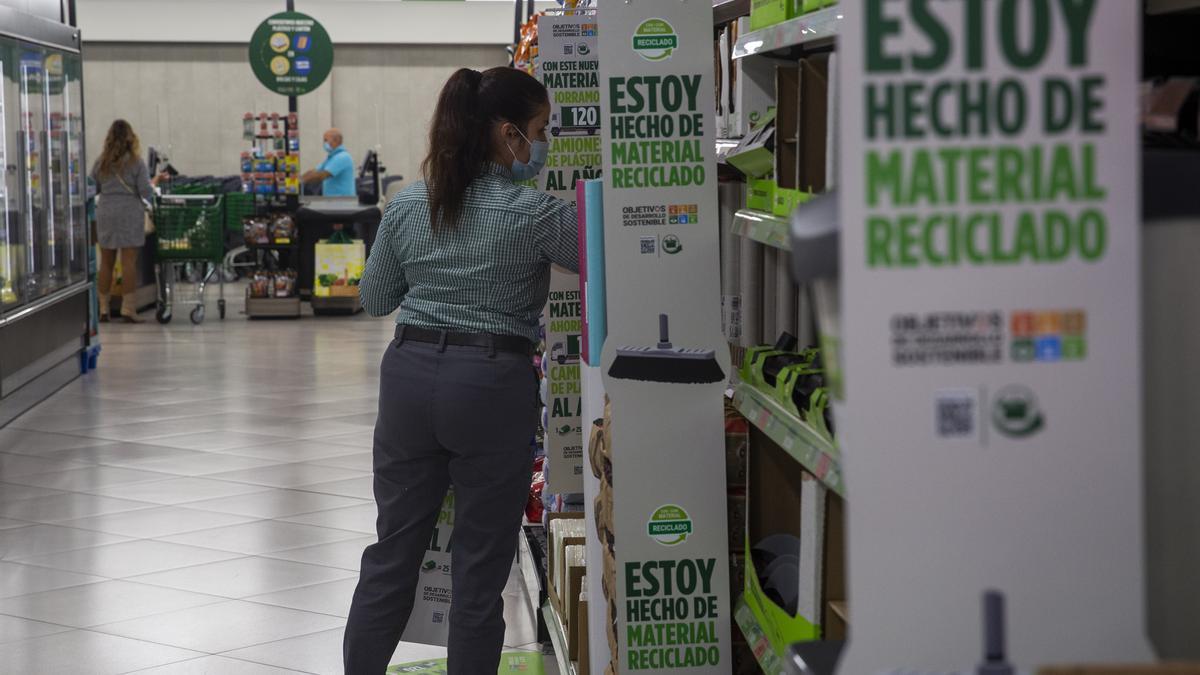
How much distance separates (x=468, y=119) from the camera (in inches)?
119

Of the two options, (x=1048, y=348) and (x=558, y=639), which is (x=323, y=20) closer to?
(x=558, y=639)

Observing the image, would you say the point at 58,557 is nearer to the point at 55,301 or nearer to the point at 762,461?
the point at 762,461

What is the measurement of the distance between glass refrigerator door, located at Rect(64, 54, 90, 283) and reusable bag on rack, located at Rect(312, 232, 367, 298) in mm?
2865

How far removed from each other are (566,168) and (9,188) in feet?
16.7

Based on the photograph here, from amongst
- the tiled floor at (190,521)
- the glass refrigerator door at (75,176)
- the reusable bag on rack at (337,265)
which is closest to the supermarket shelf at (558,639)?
the tiled floor at (190,521)

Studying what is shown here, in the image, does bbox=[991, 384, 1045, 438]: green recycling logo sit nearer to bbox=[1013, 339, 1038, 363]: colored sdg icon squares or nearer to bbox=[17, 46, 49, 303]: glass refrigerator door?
bbox=[1013, 339, 1038, 363]: colored sdg icon squares

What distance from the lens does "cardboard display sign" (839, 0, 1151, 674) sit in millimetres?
1127

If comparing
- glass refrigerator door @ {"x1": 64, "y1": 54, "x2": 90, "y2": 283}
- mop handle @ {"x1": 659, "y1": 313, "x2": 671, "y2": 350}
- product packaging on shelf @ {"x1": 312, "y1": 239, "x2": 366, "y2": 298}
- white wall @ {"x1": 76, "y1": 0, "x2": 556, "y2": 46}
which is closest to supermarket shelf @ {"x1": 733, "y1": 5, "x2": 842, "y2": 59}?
mop handle @ {"x1": 659, "y1": 313, "x2": 671, "y2": 350}

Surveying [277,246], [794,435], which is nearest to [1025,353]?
[794,435]

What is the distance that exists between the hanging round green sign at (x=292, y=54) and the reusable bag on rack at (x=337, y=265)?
2.33m

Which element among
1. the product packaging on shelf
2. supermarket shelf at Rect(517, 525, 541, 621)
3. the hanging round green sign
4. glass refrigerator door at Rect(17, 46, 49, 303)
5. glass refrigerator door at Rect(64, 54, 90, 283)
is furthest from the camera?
the hanging round green sign

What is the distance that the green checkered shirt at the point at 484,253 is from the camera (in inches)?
117

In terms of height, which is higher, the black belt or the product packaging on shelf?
the product packaging on shelf

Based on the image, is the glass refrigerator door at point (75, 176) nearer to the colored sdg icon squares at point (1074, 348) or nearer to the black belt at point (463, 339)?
the black belt at point (463, 339)
